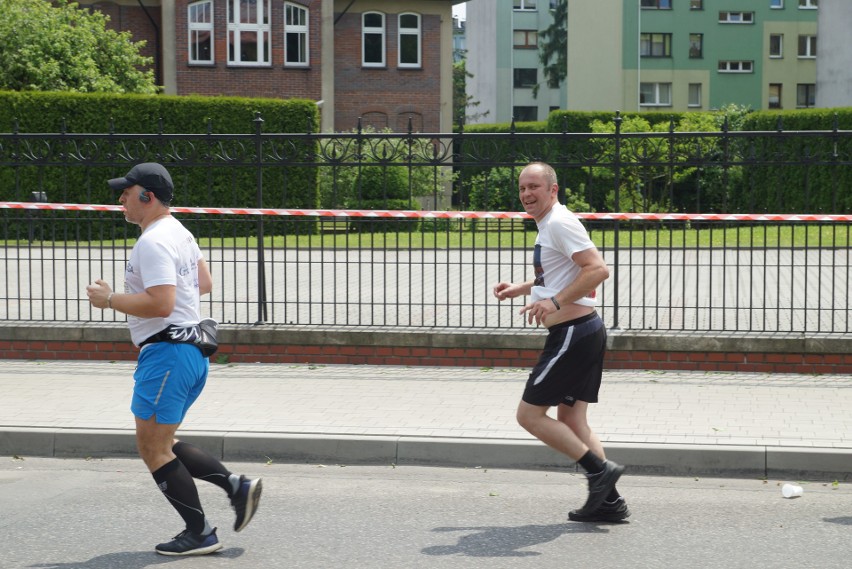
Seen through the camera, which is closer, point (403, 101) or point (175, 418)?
point (175, 418)

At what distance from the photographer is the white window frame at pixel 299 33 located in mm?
37969

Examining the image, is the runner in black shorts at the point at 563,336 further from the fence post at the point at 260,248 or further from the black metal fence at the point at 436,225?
the fence post at the point at 260,248

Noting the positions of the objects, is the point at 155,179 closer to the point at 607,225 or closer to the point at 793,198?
the point at 607,225

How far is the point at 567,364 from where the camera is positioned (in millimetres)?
5848

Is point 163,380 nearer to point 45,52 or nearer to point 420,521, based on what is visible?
point 420,521

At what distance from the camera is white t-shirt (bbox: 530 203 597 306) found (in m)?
5.70

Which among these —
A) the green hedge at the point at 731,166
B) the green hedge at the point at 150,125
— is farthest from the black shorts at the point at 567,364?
the green hedge at the point at 150,125

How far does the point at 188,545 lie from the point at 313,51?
3392 cm

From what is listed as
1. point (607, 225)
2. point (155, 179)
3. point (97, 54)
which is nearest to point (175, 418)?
point (155, 179)

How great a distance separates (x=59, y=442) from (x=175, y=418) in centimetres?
256

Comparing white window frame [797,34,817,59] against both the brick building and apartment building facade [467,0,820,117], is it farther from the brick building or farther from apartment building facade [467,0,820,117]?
the brick building

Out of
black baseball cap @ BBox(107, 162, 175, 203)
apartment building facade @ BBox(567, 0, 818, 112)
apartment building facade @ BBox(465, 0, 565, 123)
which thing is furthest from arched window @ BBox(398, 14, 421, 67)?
black baseball cap @ BBox(107, 162, 175, 203)

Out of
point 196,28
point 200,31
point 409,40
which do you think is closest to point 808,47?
point 409,40

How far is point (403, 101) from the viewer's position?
134 ft
